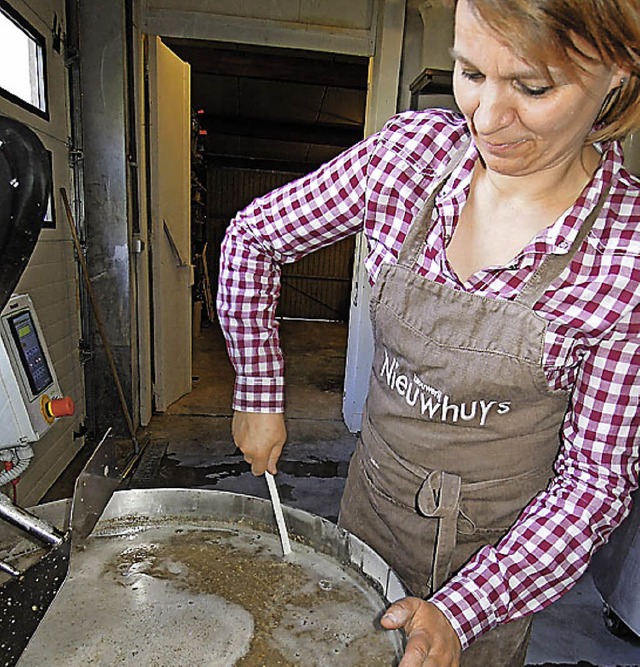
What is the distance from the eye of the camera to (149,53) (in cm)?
312

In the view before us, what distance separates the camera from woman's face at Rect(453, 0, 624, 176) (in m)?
0.66

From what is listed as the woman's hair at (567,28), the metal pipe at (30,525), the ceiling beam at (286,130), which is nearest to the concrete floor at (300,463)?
the metal pipe at (30,525)

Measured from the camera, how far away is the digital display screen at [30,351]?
1.67 metres

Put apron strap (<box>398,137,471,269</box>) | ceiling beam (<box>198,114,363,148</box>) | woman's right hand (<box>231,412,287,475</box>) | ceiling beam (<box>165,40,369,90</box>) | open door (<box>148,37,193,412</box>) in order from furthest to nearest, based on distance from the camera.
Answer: ceiling beam (<box>198,114,363,148</box>) < ceiling beam (<box>165,40,369,90</box>) < open door (<box>148,37,193,412</box>) < woman's right hand (<box>231,412,287,475</box>) < apron strap (<box>398,137,471,269</box>)

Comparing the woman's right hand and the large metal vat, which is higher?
the woman's right hand

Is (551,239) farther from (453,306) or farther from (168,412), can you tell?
(168,412)

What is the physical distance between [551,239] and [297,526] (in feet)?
2.07

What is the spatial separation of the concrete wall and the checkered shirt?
186cm

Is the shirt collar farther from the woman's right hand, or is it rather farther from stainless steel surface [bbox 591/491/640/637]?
stainless steel surface [bbox 591/491/640/637]

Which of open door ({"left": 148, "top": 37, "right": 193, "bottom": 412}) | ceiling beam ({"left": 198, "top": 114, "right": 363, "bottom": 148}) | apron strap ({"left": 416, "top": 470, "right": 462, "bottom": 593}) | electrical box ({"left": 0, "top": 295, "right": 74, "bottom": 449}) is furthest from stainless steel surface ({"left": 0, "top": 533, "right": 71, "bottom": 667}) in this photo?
ceiling beam ({"left": 198, "top": 114, "right": 363, "bottom": 148})

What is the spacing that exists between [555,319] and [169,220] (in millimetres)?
3054

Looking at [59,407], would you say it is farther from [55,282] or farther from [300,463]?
[300,463]

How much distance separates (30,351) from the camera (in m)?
1.74

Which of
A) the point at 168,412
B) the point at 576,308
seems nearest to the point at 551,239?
the point at 576,308
